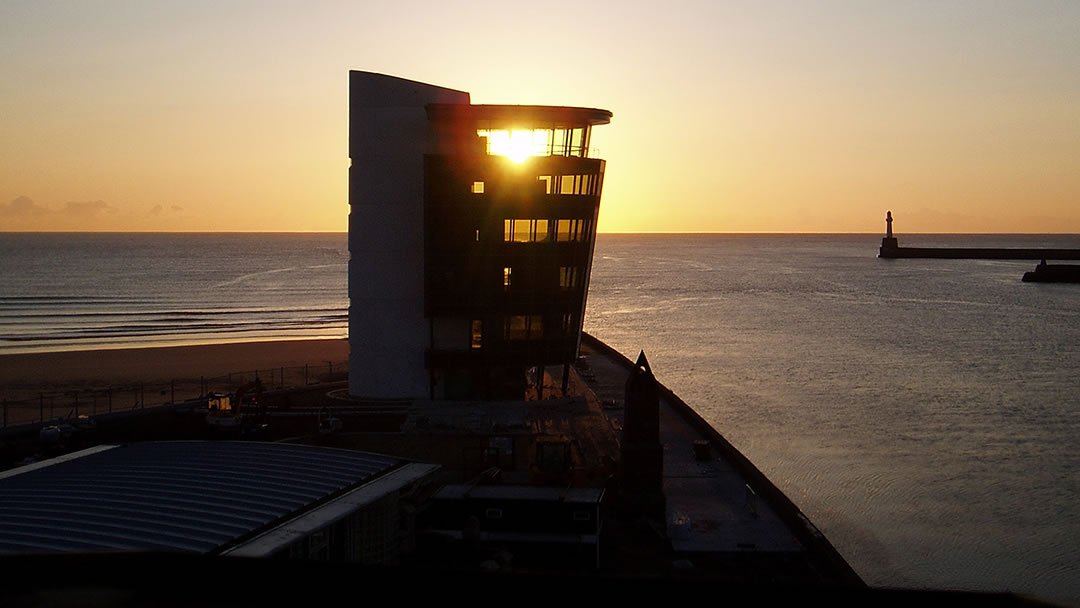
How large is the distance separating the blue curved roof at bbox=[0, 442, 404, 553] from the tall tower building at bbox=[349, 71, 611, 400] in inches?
805

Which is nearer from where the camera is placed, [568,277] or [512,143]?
[512,143]

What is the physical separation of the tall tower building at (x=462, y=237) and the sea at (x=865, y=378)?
496 inches

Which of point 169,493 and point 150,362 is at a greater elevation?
point 169,493

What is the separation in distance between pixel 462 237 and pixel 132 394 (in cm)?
2685

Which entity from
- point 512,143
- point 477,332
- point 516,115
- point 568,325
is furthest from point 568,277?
point 516,115

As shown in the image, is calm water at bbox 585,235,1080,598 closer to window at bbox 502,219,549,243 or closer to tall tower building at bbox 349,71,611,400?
tall tower building at bbox 349,71,611,400

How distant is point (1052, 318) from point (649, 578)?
435 feet

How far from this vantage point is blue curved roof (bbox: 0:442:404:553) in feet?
59.1

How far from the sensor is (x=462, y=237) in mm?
46062

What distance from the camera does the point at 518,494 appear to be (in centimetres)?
2711

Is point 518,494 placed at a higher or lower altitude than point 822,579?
higher

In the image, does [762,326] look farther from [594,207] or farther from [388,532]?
[388,532]

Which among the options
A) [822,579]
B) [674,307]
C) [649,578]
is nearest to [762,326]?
[674,307]

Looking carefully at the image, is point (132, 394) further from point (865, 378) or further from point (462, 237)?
point (865, 378)
